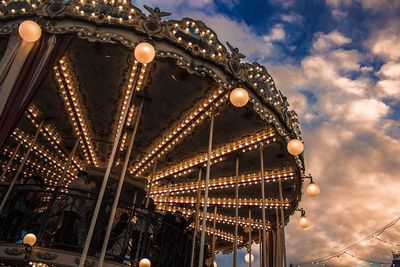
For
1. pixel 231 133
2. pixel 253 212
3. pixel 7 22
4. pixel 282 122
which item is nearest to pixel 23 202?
pixel 7 22

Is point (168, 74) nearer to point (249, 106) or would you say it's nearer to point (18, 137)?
point (249, 106)

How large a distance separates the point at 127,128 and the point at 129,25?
3696 millimetres

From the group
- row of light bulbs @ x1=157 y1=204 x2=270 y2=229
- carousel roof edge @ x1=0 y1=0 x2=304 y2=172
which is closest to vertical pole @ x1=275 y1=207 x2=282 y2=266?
row of light bulbs @ x1=157 y1=204 x2=270 y2=229

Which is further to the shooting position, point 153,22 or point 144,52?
point 153,22

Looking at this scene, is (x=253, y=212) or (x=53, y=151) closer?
(x=53, y=151)

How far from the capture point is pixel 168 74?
309 inches

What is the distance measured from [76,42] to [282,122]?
5.22 meters

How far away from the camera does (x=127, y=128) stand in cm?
1013

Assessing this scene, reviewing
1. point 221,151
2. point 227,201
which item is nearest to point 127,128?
Result: point 221,151

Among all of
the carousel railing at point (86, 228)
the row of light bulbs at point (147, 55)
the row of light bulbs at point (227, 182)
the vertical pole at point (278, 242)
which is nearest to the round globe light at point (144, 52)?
the row of light bulbs at point (147, 55)

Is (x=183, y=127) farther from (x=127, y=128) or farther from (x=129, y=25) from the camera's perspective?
(x=129, y=25)

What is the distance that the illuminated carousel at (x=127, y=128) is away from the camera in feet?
21.6

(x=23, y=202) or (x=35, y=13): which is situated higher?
(x=35, y=13)

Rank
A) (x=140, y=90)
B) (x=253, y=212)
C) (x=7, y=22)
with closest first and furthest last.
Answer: (x=7, y=22) < (x=140, y=90) < (x=253, y=212)
